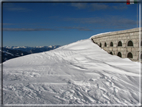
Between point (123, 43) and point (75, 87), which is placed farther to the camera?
point (123, 43)

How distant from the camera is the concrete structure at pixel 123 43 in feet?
26.9

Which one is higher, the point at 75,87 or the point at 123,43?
the point at 123,43

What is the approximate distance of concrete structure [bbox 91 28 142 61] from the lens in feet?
26.9

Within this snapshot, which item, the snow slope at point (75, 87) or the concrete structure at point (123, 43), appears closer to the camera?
the snow slope at point (75, 87)

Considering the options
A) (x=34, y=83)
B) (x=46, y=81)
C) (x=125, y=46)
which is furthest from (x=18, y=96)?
(x=125, y=46)

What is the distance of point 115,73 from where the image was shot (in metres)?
5.98

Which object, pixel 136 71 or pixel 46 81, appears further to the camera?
pixel 136 71

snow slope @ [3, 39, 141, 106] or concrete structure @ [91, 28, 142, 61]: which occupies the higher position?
concrete structure @ [91, 28, 142, 61]

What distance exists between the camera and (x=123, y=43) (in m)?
9.25

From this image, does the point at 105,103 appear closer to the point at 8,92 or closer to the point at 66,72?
the point at 66,72

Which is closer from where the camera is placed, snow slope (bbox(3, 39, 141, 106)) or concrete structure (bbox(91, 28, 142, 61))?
snow slope (bbox(3, 39, 141, 106))

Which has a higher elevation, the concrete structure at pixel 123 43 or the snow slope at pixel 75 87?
the concrete structure at pixel 123 43

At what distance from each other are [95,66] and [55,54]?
450cm

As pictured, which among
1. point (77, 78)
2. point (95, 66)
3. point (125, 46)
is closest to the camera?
point (77, 78)
